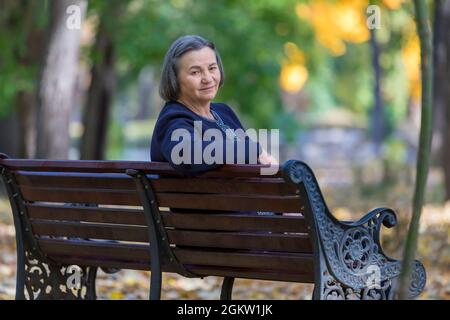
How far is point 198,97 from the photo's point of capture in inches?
214

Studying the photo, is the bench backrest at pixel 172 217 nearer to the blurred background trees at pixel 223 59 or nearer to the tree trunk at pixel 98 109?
the blurred background trees at pixel 223 59

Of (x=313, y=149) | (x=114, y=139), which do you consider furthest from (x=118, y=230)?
(x=313, y=149)

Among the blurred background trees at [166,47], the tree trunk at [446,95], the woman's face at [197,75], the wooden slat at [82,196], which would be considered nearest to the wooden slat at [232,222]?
the wooden slat at [82,196]

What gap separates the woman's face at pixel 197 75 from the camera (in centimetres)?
542

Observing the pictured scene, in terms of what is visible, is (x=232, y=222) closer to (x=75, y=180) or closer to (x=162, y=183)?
(x=162, y=183)

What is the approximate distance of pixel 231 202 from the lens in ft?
16.4

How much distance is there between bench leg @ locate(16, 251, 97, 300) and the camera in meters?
6.02

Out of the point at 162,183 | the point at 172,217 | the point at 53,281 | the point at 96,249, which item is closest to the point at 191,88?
the point at 162,183

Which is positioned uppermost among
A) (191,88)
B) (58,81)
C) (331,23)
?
(331,23)

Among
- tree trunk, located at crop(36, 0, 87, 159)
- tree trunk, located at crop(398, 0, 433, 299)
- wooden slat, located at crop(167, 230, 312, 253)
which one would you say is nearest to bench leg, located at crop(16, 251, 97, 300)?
wooden slat, located at crop(167, 230, 312, 253)

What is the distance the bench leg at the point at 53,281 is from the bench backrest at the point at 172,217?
0.11 metres

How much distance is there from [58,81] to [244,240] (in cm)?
675

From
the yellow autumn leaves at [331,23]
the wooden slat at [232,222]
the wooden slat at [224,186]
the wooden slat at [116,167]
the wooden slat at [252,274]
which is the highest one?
the yellow autumn leaves at [331,23]
